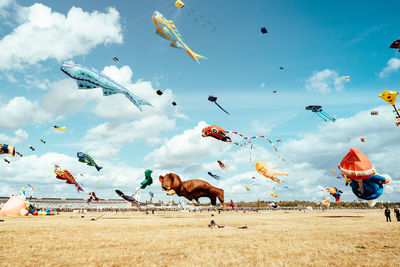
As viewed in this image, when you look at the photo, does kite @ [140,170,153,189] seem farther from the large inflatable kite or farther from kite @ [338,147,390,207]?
the large inflatable kite

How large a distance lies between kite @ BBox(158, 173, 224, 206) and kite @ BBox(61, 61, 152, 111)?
1422 cm

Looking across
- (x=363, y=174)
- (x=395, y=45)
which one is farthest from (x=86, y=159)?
(x=395, y=45)

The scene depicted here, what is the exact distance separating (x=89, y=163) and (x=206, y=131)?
19043 mm

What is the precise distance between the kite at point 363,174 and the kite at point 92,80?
22.9 metres

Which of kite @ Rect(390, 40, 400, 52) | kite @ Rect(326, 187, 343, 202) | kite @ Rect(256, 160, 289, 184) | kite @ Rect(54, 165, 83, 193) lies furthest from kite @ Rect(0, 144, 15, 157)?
kite @ Rect(326, 187, 343, 202)

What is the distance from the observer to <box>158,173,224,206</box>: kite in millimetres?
26125

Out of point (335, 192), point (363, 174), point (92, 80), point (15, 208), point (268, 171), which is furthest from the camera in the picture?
point (335, 192)

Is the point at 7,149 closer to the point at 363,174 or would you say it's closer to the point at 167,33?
the point at 167,33

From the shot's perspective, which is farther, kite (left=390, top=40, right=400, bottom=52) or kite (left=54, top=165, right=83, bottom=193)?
kite (left=54, top=165, right=83, bottom=193)

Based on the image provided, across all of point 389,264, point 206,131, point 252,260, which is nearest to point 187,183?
point 206,131

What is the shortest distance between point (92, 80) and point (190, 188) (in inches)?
660

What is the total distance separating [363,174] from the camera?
24.6 metres

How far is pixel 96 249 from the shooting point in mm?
11328

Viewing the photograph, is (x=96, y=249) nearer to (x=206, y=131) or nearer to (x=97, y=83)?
(x=97, y=83)
